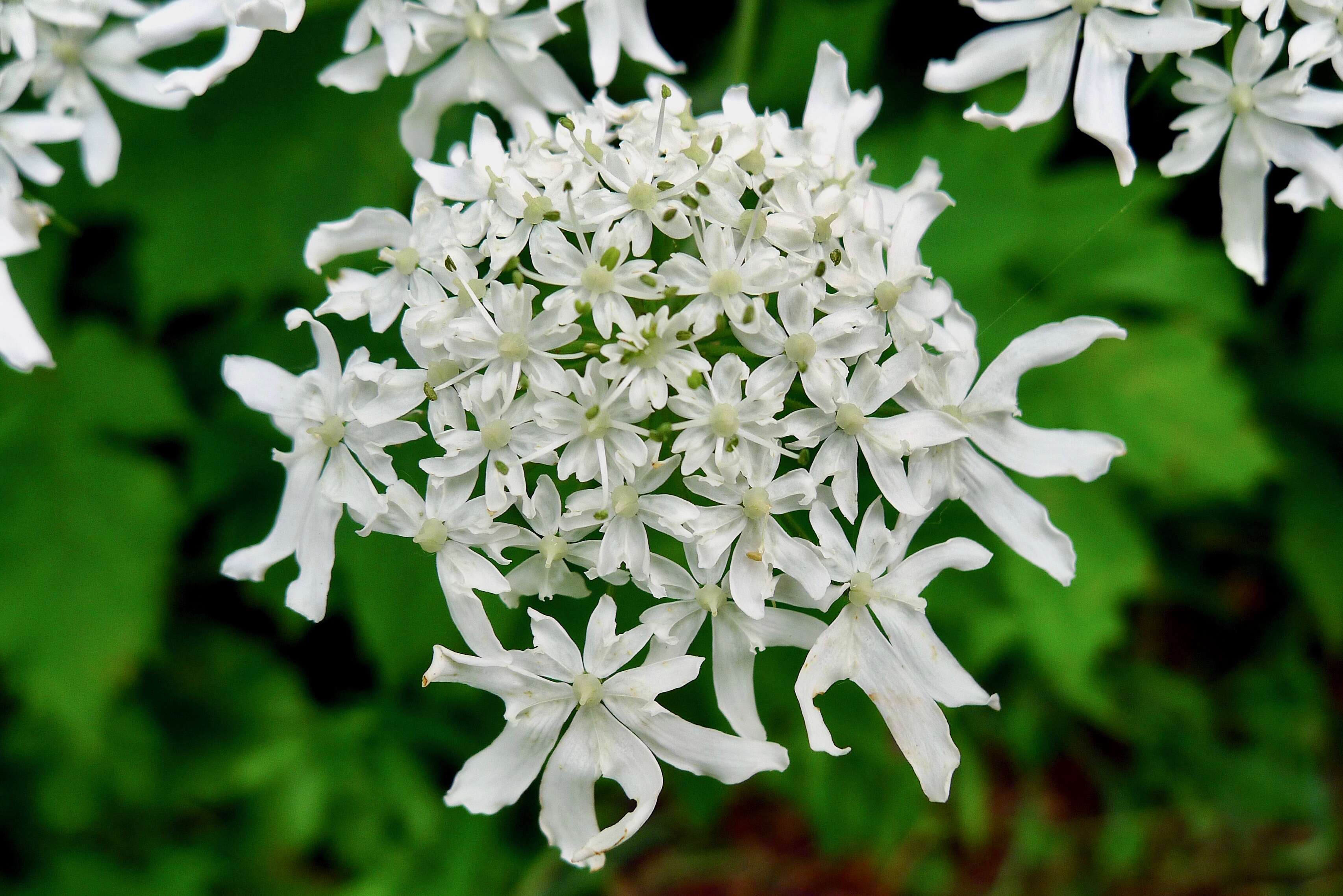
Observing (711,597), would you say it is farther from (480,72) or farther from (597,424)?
(480,72)

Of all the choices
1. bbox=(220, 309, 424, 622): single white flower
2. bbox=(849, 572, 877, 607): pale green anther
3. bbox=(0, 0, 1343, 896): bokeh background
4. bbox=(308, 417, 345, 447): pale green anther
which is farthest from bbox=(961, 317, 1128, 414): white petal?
bbox=(308, 417, 345, 447): pale green anther

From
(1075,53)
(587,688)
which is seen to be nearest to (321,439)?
(587,688)

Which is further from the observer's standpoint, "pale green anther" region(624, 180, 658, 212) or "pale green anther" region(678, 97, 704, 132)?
"pale green anther" region(678, 97, 704, 132)

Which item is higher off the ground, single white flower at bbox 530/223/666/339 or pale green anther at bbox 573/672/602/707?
single white flower at bbox 530/223/666/339

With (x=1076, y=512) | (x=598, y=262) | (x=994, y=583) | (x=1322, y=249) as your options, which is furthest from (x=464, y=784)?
(x=1322, y=249)

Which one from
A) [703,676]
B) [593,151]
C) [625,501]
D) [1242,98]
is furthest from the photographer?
[703,676]

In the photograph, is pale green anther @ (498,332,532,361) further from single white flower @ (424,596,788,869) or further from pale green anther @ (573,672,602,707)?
pale green anther @ (573,672,602,707)
